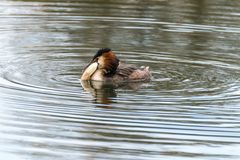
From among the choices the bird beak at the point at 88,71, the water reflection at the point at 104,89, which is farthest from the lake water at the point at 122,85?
the bird beak at the point at 88,71

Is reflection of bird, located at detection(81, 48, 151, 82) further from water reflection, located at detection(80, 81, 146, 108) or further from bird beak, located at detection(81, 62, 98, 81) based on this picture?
water reflection, located at detection(80, 81, 146, 108)

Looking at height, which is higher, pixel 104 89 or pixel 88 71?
pixel 88 71

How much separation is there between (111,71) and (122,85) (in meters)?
0.41

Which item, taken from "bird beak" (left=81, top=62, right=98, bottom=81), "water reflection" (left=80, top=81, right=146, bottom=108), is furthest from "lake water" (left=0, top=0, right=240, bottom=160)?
"bird beak" (left=81, top=62, right=98, bottom=81)

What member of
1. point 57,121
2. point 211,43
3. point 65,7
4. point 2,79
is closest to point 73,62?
point 2,79

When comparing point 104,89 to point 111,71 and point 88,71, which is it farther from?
point 111,71

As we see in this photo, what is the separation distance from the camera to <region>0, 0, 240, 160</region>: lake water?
33.5 ft

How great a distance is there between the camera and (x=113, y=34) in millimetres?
18281

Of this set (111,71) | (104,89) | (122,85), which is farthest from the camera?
(111,71)

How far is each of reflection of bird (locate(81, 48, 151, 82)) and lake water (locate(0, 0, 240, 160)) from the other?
24 cm

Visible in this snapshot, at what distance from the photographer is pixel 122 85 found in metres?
14.2

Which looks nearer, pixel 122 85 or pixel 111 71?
pixel 122 85

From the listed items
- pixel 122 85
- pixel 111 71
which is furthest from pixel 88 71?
pixel 122 85

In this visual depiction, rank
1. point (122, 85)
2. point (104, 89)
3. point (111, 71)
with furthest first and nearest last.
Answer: point (111, 71) < point (122, 85) < point (104, 89)
